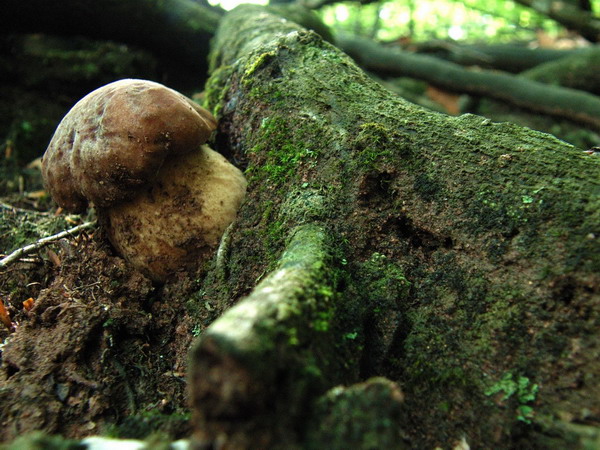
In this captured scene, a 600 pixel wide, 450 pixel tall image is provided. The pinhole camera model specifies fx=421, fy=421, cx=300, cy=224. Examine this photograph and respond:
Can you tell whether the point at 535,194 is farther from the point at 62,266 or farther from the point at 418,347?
the point at 62,266

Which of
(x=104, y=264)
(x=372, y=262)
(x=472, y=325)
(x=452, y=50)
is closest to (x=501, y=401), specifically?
(x=472, y=325)

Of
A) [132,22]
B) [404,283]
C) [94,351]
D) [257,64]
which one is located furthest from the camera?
[132,22]

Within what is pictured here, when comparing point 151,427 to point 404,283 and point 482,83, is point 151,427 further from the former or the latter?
point 482,83

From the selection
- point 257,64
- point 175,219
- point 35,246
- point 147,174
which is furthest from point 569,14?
point 35,246

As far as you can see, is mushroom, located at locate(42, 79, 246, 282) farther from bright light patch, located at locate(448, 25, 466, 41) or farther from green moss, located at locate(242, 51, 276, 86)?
bright light patch, located at locate(448, 25, 466, 41)

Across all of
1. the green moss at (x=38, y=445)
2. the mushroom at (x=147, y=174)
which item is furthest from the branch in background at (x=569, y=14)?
the green moss at (x=38, y=445)

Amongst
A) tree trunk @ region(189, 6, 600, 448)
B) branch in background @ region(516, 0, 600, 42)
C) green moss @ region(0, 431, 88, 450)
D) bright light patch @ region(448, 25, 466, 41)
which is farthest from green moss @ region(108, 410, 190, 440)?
bright light patch @ region(448, 25, 466, 41)
